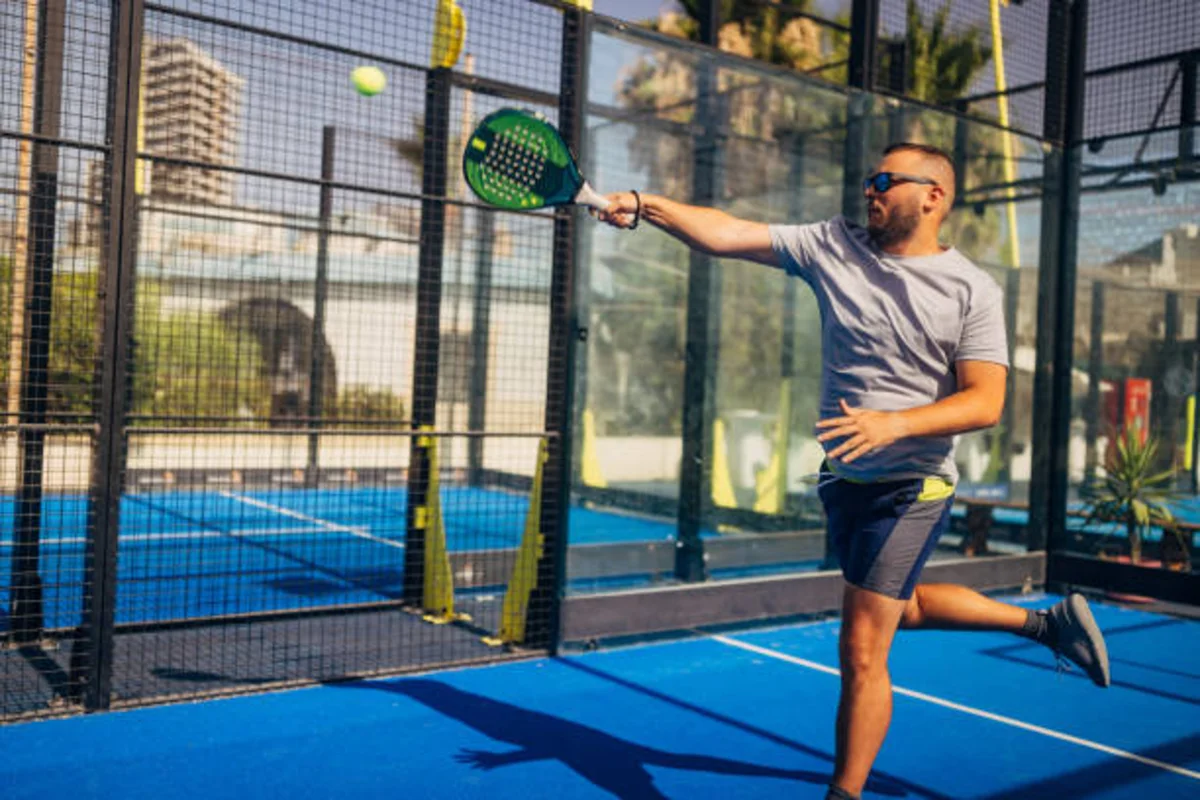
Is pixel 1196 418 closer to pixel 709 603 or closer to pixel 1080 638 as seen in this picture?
pixel 709 603

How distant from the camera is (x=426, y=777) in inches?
157

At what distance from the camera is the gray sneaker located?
3.88m

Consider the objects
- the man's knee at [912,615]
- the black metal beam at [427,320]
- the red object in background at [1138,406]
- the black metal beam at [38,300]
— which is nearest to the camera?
the man's knee at [912,615]

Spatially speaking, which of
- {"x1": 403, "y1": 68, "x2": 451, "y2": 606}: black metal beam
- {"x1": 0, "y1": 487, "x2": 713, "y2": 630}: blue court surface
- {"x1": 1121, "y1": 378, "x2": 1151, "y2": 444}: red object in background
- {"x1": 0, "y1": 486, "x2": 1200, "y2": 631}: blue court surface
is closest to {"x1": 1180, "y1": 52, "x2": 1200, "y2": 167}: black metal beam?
{"x1": 1121, "y1": 378, "x2": 1151, "y2": 444}: red object in background

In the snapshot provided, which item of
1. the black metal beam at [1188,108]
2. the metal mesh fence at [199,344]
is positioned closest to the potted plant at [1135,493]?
the black metal beam at [1188,108]

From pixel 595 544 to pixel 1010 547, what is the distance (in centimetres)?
381

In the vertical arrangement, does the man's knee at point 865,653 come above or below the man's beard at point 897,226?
below

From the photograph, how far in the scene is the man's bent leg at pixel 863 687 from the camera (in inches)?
132

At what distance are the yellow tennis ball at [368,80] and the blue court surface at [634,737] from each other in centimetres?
314

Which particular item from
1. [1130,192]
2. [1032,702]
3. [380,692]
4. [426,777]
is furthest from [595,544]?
[1130,192]

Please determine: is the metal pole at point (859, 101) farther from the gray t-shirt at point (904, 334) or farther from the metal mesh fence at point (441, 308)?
the gray t-shirt at point (904, 334)

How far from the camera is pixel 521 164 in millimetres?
3814

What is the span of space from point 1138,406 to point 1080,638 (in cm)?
495

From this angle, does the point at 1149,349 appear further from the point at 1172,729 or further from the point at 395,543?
the point at 395,543
